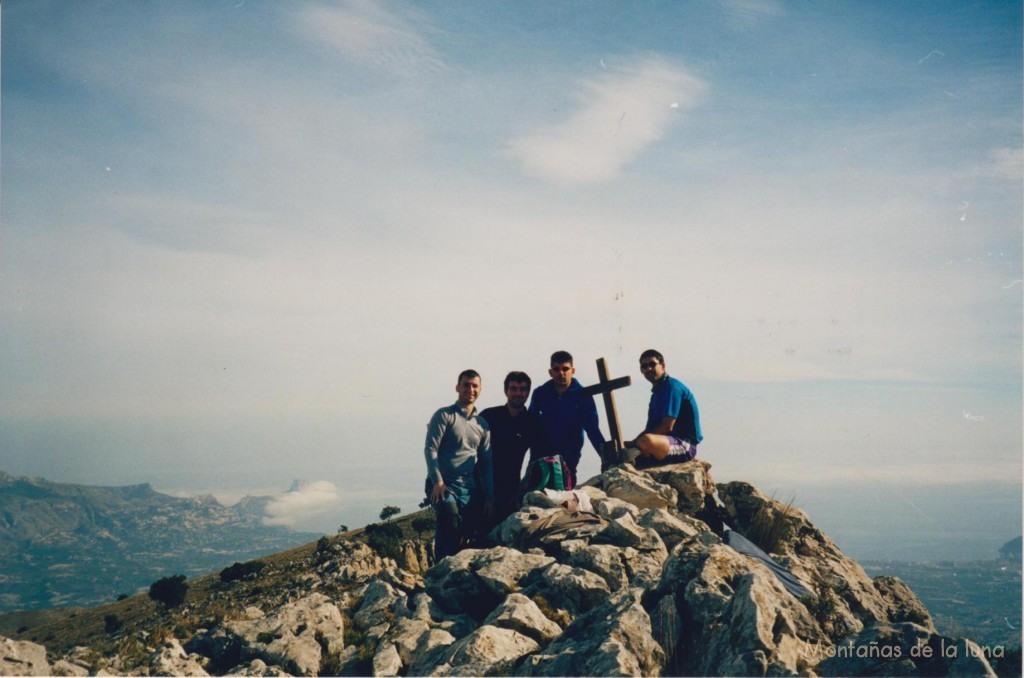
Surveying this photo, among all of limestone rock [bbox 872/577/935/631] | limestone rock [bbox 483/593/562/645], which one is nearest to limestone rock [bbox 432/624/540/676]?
limestone rock [bbox 483/593/562/645]

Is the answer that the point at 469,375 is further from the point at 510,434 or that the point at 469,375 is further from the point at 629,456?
the point at 629,456

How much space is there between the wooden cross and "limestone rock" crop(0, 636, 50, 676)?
11.4 metres

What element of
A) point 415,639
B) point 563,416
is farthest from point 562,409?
point 415,639

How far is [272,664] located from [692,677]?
20.4 feet

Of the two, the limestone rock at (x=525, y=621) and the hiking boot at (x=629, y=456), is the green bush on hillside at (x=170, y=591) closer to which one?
the hiking boot at (x=629, y=456)

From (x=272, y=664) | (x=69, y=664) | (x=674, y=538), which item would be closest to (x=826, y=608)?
(x=674, y=538)

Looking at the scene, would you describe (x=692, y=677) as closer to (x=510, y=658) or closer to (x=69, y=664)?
(x=510, y=658)

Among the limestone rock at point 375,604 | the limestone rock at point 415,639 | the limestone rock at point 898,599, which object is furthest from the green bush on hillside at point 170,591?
the limestone rock at point 898,599

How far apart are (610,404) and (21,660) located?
39.7 ft

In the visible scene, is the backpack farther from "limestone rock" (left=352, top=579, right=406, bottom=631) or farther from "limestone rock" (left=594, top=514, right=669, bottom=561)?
"limestone rock" (left=352, top=579, right=406, bottom=631)

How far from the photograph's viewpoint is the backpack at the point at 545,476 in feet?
45.8

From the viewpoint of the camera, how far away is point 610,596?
9.96m

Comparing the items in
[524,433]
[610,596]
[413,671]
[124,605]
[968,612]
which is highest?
[524,433]

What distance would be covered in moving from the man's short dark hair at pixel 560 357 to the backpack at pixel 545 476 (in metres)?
2.11
